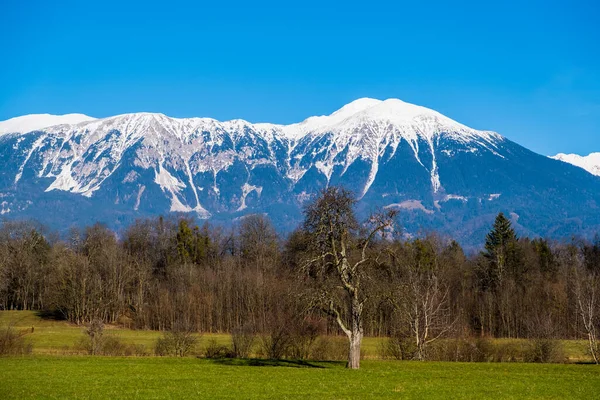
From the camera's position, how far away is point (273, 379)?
1348 inches

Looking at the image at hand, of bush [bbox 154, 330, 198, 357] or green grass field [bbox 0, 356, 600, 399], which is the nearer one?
green grass field [bbox 0, 356, 600, 399]

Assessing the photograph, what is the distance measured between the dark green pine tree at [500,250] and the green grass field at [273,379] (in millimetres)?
54469

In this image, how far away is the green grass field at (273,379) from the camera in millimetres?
28922

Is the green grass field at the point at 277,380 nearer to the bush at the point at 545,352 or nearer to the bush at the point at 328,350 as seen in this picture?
the bush at the point at 328,350

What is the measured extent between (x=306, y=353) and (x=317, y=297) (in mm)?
12973

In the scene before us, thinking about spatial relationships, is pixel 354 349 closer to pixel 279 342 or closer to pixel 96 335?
pixel 279 342

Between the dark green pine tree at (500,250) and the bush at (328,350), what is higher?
the dark green pine tree at (500,250)

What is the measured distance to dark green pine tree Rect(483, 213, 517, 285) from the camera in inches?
3807

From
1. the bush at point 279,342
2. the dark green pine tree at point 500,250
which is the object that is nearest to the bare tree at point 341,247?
the bush at point 279,342

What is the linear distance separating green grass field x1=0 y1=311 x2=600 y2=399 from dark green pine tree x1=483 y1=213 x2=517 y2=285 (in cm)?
5447

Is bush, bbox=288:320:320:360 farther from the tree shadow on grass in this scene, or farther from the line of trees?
the line of trees

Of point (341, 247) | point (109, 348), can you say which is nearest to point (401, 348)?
point (341, 247)

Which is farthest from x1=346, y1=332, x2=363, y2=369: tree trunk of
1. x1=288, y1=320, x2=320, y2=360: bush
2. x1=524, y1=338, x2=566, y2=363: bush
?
x1=524, y1=338, x2=566, y2=363: bush

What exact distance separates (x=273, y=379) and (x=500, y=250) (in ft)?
232
